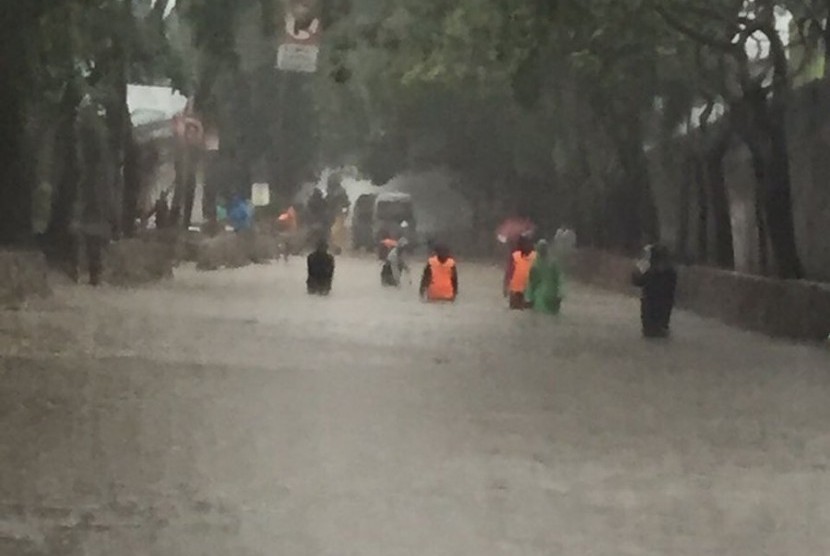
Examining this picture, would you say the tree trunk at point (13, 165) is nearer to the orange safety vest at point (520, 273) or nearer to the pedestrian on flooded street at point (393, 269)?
the orange safety vest at point (520, 273)

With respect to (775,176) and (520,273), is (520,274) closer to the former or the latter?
(520,273)

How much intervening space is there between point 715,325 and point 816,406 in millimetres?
11477

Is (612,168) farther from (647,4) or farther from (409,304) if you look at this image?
(647,4)

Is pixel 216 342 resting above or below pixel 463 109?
below

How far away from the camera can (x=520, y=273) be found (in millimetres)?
28422

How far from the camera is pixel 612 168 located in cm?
4231

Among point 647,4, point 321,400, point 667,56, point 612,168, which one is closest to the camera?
point 321,400

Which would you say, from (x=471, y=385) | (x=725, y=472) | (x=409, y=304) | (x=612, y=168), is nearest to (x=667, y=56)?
(x=409, y=304)

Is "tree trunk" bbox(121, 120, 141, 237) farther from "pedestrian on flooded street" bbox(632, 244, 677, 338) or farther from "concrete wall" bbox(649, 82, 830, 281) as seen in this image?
"pedestrian on flooded street" bbox(632, 244, 677, 338)

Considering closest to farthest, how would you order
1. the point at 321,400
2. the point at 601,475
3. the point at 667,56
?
the point at 601,475
the point at 321,400
the point at 667,56

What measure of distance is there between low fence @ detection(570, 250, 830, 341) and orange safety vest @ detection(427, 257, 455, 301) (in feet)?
12.6

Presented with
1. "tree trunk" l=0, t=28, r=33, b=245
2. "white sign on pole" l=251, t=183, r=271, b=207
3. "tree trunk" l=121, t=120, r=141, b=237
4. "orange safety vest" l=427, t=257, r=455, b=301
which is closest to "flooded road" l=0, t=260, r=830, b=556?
"tree trunk" l=0, t=28, r=33, b=245

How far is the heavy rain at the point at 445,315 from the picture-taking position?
29.4 ft

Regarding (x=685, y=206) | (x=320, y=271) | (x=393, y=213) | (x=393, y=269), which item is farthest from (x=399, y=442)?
(x=393, y=213)
